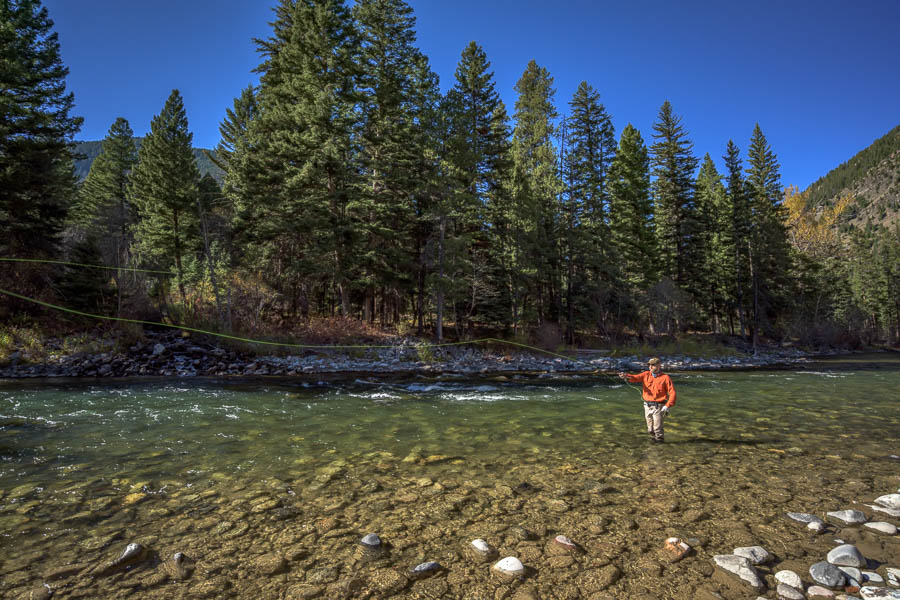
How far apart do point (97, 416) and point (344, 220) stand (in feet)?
49.6

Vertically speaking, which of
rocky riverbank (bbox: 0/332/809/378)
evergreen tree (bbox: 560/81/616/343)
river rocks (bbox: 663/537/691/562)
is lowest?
river rocks (bbox: 663/537/691/562)

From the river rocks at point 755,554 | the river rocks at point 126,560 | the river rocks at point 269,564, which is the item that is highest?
the river rocks at point 755,554

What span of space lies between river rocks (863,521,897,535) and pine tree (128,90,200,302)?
88.8 feet

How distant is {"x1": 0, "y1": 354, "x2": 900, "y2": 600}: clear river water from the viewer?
10.3ft

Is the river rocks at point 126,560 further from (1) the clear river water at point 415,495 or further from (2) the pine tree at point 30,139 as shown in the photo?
(2) the pine tree at point 30,139

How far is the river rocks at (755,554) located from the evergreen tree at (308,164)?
20472 millimetres

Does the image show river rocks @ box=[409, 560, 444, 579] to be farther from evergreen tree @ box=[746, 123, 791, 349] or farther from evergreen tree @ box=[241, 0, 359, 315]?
evergreen tree @ box=[746, 123, 791, 349]

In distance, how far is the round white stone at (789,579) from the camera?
296 cm

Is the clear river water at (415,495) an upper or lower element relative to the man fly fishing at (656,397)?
lower

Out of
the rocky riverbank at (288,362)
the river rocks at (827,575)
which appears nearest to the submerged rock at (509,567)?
the river rocks at (827,575)

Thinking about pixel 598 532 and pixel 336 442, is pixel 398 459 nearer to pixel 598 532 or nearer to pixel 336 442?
pixel 336 442

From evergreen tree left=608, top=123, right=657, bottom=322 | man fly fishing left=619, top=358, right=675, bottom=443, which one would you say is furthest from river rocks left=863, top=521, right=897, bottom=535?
evergreen tree left=608, top=123, right=657, bottom=322

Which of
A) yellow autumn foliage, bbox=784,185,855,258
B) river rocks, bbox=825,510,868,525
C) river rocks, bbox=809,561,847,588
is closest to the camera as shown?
river rocks, bbox=809,561,847,588

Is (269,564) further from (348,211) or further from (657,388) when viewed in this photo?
(348,211)
